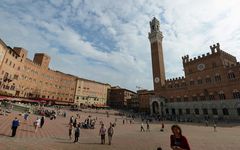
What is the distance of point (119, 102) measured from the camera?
287 ft

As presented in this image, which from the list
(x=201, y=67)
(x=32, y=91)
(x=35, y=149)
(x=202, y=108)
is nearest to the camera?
(x=35, y=149)

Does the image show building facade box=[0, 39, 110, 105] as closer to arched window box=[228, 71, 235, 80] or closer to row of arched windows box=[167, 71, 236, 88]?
row of arched windows box=[167, 71, 236, 88]

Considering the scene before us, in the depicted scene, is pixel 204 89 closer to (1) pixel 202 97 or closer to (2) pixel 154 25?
(1) pixel 202 97

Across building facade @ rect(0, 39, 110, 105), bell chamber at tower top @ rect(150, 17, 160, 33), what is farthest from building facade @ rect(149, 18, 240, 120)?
building facade @ rect(0, 39, 110, 105)

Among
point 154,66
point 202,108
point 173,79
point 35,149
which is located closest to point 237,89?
point 202,108

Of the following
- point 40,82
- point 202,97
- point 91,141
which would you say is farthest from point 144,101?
point 91,141

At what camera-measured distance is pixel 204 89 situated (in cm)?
4428

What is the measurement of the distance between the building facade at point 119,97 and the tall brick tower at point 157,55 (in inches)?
A: 1156

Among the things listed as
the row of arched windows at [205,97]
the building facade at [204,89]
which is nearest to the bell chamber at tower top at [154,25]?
the building facade at [204,89]

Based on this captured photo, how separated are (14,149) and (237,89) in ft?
144

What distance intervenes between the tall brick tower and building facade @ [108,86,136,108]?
29.4m

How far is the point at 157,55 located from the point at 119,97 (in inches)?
1425

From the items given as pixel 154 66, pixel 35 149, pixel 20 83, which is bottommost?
pixel 35 149

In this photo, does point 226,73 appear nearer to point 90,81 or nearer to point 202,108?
point 202,108
